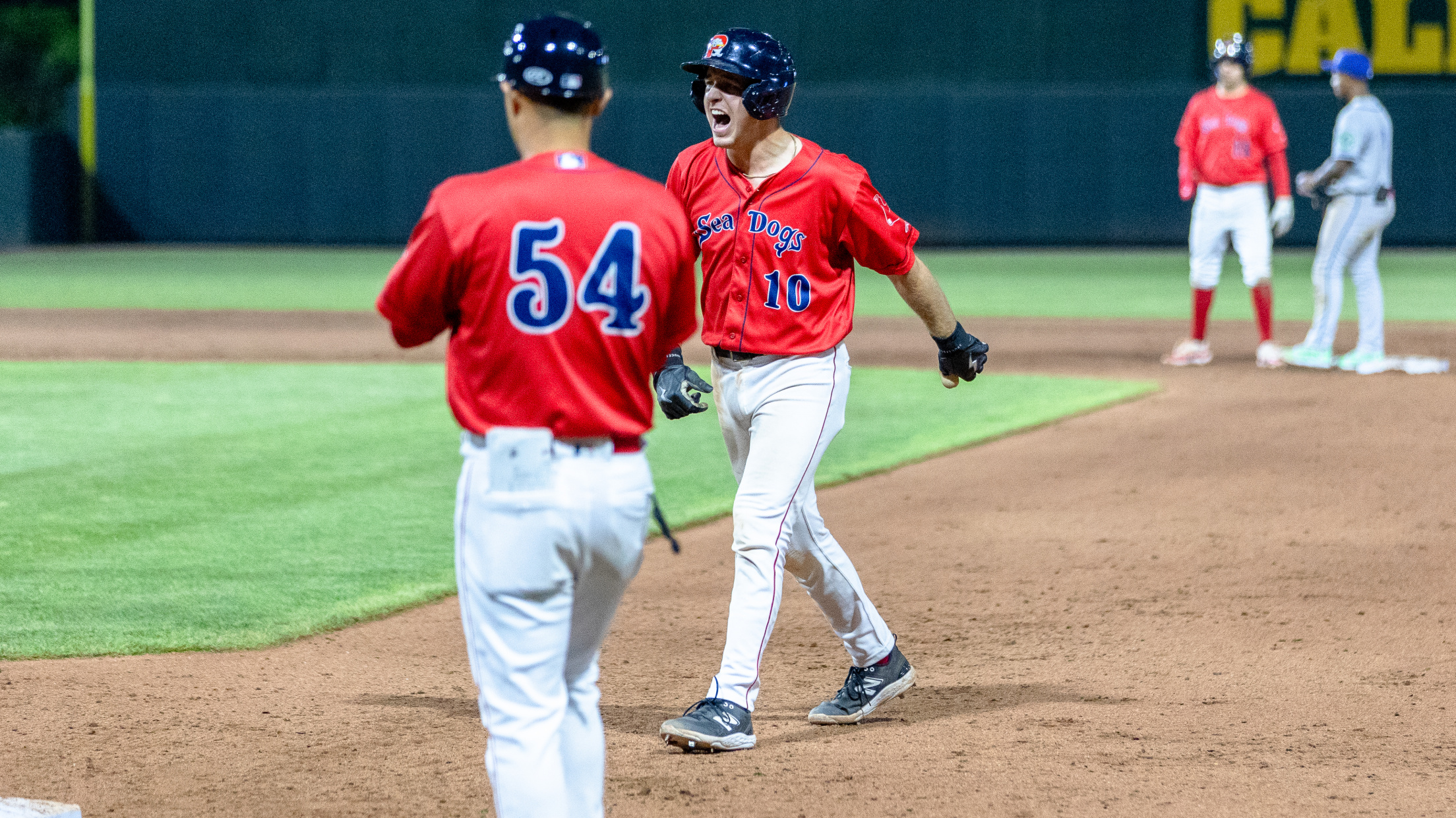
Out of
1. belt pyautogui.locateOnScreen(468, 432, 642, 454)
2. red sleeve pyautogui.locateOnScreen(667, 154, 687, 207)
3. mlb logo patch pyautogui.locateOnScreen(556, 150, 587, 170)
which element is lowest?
belt pyautogui.locateOnScreen(468, 432, 642, 454)

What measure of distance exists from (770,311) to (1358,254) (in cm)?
872

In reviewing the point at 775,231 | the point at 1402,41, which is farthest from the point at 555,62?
the point at 1402,41

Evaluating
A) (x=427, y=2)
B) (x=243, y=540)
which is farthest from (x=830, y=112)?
(x=243, y=540)

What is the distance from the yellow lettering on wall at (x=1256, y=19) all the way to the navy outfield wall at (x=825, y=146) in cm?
61

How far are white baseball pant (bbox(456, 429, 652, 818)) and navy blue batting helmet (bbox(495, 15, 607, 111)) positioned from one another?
0.64m

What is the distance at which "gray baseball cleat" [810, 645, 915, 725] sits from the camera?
479 centimetres

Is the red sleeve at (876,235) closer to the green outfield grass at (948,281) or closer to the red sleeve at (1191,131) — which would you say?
the red sleeve at (1191,131)

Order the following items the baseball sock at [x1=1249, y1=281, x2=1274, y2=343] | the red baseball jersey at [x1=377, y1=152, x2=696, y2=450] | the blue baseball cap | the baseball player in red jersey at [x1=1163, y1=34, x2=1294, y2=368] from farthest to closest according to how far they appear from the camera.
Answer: the baseball sock at [x1=1249, y1=281, x2=1274, y2=343] → the baseball player in red jersey at [x1=1163, y1=34, x2=1294, y2=368] → the blue baseball cap → the red baseball jersey at [x1=377, y1=152, x2=696, y2=450]

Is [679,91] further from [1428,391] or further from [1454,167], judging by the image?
[1428,391]

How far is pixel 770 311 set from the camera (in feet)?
15.0

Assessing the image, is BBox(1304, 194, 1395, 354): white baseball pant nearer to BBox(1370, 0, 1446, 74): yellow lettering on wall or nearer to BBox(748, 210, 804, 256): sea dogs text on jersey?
BBox(748, 210, 804, 256): sea dogs text on jersey

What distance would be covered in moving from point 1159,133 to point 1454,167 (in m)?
4.54

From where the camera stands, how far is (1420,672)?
208 inches

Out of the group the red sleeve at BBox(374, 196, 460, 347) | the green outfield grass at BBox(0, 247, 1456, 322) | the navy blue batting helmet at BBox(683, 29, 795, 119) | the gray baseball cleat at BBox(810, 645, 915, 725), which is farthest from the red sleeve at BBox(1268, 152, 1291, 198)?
the red sleeve at BBox(374, 196, 460, 347)
